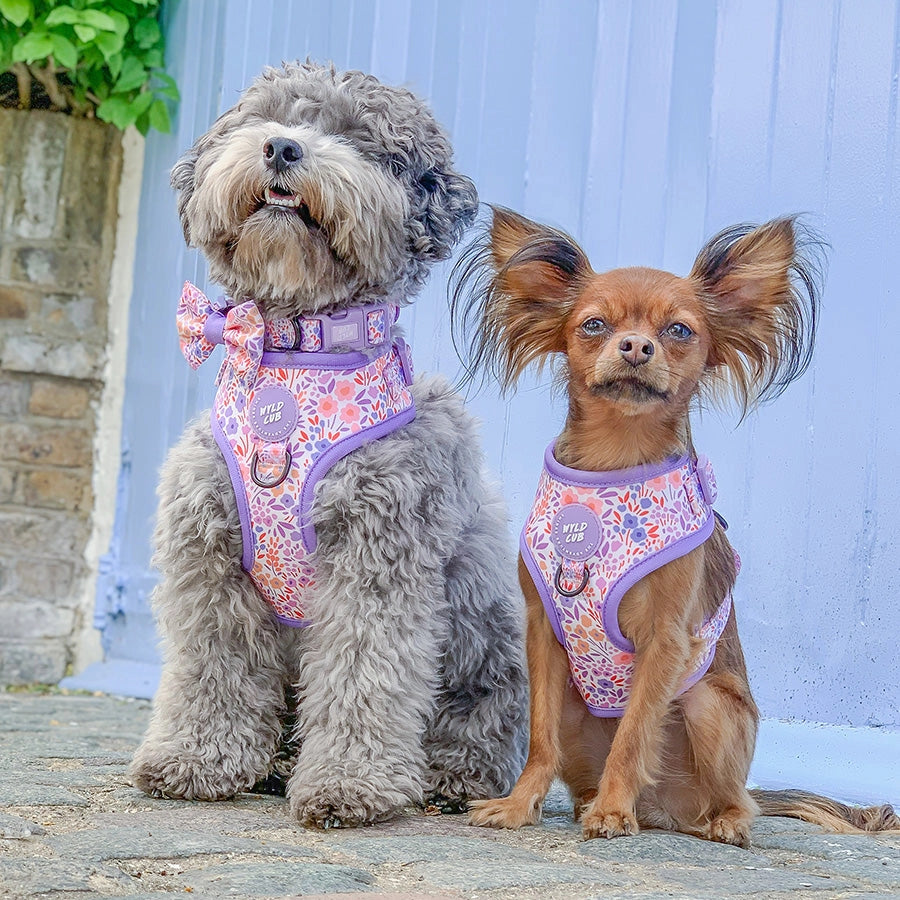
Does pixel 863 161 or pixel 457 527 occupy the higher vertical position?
pixel 863 161

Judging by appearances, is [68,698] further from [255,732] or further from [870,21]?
[870,21]

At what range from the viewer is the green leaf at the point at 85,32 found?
5543mm

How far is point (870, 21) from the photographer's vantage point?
337 centimetres

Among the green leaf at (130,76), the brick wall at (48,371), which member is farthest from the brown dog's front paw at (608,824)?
the green leaf at (130,76)

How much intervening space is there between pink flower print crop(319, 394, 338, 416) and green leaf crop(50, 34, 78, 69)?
343 centimetres

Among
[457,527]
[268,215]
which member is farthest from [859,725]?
[268,215]

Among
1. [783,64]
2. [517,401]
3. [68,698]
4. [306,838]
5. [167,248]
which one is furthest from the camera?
[167,248]

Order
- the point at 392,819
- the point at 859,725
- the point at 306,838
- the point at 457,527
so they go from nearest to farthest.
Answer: the point at 306,838 < the point at 392,819 < the point at 457,527 < the point at 859,725

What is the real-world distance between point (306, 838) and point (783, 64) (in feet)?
7.83

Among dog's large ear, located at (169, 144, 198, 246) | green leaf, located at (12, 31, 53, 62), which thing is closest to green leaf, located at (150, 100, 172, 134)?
green leaf, located at (12, 31, 53, 62)

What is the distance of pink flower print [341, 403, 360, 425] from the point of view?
9.68 ft

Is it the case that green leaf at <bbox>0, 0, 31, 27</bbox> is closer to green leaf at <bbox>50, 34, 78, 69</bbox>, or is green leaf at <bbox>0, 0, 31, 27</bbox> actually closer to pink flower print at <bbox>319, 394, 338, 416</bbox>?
green leaf at <bbox>50, 34, 78, 69</bbox>

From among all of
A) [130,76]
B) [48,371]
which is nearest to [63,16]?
[130,76]

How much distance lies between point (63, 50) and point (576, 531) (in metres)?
3.98
